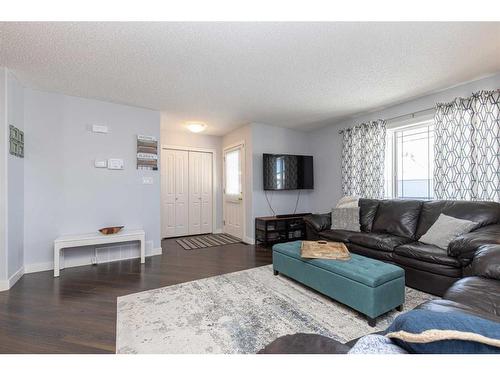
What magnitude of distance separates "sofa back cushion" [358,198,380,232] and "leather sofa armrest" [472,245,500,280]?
165cm

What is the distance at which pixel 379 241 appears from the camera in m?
2.71

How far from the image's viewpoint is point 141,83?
112 inches

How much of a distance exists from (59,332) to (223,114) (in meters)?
3.53

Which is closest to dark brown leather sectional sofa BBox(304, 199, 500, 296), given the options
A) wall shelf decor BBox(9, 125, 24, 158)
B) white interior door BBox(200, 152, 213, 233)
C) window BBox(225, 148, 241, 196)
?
window BBox(225, 148, 241, 196)

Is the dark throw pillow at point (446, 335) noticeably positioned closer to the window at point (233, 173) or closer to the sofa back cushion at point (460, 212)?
the sofa back cushion at point (460, 212)

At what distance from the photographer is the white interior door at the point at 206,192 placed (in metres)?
5.59

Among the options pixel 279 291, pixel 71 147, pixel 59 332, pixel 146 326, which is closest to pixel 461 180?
pixel 279 291

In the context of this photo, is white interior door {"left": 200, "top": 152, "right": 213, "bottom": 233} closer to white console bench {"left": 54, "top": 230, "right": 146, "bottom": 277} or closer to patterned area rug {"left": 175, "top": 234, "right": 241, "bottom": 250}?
patterned area rug {"left": 175, "top": 234, "right": 241, "bottom": 250}

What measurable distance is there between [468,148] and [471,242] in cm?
156

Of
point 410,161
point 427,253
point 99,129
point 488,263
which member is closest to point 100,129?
point 99,129

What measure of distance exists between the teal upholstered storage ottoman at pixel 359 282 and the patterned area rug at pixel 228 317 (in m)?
0.12

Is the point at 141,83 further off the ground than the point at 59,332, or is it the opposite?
the point at 141,83

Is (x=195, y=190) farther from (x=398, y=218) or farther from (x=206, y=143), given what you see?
(x=398, y=218)
